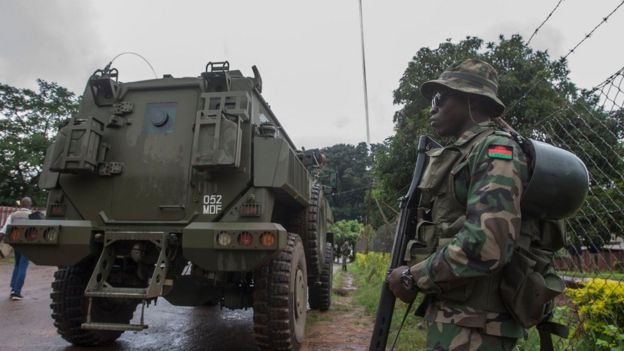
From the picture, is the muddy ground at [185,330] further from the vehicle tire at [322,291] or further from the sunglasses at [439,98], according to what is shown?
the sunglasses at [439,98]

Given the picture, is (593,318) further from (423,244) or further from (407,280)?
(407,280)

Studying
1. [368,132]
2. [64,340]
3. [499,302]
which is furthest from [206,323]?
[368,132]

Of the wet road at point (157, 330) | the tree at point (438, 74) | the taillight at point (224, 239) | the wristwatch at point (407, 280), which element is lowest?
the wet road at point (157, 330)

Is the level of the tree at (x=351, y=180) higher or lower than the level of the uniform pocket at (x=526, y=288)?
higher

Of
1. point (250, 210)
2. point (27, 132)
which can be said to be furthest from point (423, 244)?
point (27, 132)

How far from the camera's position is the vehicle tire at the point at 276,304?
12.3ft

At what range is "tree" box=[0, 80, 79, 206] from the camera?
25.9 metres

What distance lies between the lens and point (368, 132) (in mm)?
13359

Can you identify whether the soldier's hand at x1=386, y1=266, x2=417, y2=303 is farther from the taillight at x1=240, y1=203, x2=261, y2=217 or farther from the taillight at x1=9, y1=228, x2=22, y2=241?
the taillight at x1=9, y1=228, x2=22, y2=241

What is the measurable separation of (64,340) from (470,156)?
4377 millimetres

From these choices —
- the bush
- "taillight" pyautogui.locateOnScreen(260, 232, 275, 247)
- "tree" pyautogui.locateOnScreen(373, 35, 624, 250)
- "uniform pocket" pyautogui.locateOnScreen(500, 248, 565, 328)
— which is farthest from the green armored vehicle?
"tree" pyautogui.locateOnScreen(373, 35, 624, 250)

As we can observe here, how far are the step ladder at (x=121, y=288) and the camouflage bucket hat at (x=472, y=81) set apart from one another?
2559 millimetres

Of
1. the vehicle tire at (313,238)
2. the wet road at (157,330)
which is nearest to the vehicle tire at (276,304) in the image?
the wet road at (157,330)

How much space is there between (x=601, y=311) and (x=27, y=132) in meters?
31.2
